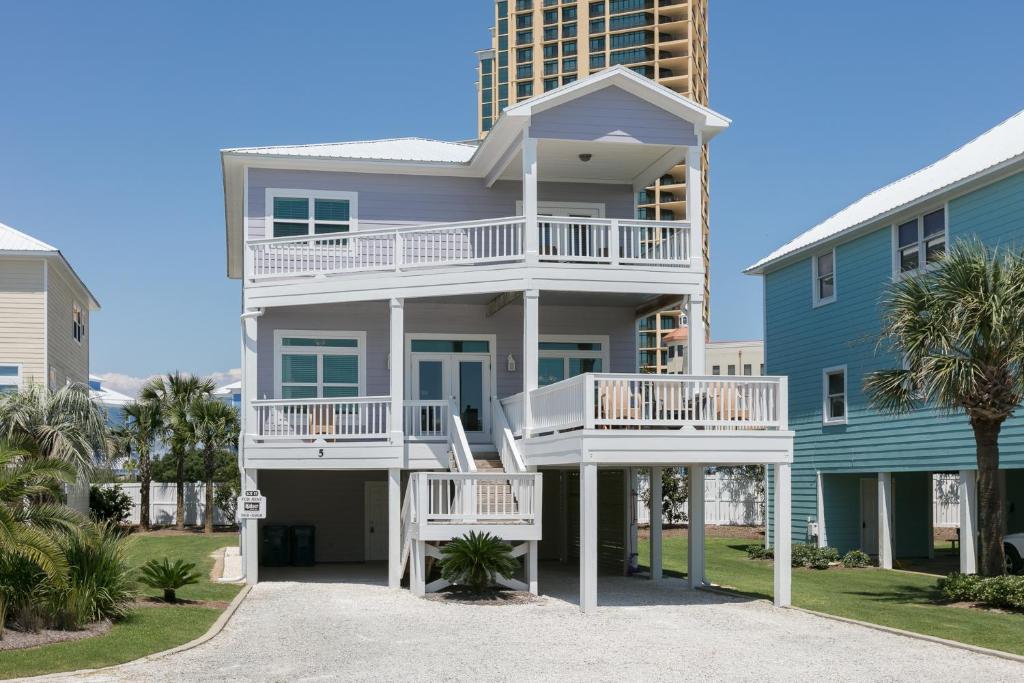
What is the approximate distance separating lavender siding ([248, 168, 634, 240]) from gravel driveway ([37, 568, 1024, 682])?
8.92m

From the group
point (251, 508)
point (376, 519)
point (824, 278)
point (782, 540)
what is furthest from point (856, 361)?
point (251, 508)

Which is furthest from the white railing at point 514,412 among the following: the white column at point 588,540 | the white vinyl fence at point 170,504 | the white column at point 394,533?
the white vinyl fence at point 170,504

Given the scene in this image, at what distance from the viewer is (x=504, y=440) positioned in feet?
72.4

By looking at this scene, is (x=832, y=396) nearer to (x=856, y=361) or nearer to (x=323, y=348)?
(x=856, y=361)

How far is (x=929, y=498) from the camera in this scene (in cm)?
3156

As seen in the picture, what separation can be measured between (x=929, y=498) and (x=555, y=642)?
779 inches

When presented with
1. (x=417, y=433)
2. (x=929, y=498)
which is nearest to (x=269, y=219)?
(x=417, y=433)

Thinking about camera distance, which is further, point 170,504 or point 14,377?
point 170,504

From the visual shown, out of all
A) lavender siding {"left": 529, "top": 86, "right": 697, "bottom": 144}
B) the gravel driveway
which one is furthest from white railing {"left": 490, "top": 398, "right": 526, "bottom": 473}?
lavender siding {"left": 529, "top": 86, "right": 697, "bottom": 144}

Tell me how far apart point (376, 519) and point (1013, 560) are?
1331 centimetres

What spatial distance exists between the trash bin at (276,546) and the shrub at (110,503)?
11813 mm

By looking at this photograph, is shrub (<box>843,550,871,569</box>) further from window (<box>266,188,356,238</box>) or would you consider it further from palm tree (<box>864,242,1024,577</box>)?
window (<box>266,188,356,238</box>)

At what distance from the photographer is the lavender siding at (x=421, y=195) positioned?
24.7 metres

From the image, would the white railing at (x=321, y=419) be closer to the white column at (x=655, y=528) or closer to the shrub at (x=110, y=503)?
the white column at (x=655, y=528)
